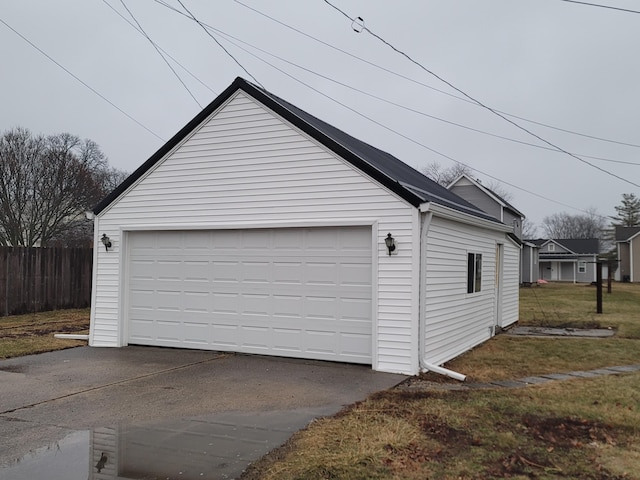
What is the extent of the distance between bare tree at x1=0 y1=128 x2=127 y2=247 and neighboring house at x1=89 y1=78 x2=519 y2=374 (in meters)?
23.7

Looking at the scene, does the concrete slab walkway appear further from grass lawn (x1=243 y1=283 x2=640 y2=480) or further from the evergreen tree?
the evergreen tree

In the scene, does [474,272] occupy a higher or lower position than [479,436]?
higher

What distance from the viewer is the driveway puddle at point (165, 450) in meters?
4.02

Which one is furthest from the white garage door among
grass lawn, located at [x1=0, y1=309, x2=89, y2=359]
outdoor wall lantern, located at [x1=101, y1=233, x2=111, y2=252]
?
grass lawn, located at [x1=0, y1=309, x2=89, y2=359]

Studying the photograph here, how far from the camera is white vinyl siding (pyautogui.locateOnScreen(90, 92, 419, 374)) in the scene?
7629 millimetres

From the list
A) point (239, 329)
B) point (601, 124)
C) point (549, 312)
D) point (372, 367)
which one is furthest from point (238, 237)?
point (601, 124)

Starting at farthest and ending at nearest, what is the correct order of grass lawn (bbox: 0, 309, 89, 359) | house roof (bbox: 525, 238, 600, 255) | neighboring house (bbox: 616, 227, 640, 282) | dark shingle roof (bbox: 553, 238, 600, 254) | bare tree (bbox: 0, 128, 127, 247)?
1. dark shingle roof (bbox: 553, 238, 600, 254)
2. house roof (bbox: 525, 238, 600, 255)
3. neighboring house (bbox: 616, 227, 640, 282)
4. bare tree (bbox: 0, 128, 127, 247)
5. grass lawn (bbox: 0, 309, 89, 359)

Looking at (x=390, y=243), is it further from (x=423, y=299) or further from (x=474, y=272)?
(x=474, y=272)

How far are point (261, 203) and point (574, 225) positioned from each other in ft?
236

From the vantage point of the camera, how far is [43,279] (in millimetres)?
14531

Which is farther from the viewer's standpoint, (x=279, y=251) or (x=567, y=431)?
(x=279, y=251)

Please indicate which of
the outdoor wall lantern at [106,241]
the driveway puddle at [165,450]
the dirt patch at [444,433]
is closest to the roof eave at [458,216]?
the dirt patch at [444,433]

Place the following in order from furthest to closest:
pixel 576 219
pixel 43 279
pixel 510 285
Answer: pixel 576 219, pixel 43 279, pixel 510 285

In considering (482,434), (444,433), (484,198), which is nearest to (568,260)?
(484,198)
